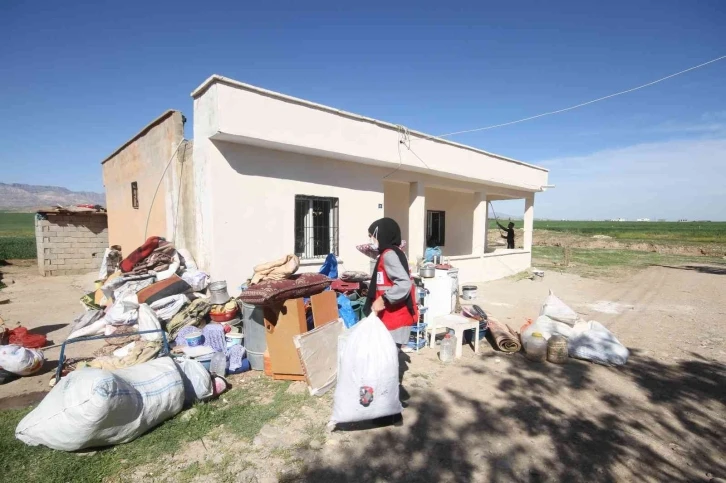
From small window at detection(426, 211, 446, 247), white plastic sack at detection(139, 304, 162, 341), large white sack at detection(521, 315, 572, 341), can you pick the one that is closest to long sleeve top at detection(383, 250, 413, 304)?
large white sack at detection(521, 315, 572, 341)

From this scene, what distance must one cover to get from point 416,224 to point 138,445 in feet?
25.1

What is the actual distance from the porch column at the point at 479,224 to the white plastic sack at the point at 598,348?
6.49 metres

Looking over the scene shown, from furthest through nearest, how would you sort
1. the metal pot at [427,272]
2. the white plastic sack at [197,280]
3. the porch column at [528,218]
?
the porch column at [528,218], the metal pot at [427,272], the white plastic sack at [197,280]

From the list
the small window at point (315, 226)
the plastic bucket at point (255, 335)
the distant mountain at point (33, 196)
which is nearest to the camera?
the plastic bucket at point (255, 335)

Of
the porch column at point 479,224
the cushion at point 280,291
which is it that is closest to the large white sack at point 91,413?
the cushion at point 280,291

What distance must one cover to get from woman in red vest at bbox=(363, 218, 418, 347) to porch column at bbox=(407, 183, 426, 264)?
5800mm

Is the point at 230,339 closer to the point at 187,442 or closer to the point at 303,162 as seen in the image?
the point at 187,442

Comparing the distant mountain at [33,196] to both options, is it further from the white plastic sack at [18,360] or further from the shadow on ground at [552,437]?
the shadow on ground at [552,437]

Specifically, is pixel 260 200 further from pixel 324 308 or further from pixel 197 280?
pixel 324 308

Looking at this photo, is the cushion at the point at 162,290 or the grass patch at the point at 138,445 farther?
the cushion at the point at 162,290

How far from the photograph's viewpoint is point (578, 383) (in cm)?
418

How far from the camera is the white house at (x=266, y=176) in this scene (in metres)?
5.92

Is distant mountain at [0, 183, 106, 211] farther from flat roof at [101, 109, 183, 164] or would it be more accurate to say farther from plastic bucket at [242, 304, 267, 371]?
plastic bucket at [242, 304, 267, 371]

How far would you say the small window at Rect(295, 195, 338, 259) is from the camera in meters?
7.17
